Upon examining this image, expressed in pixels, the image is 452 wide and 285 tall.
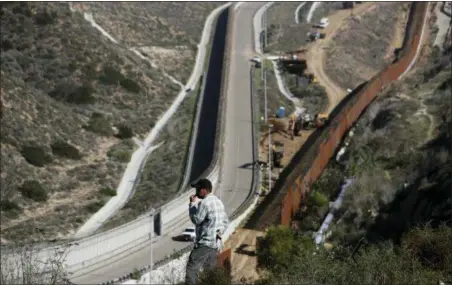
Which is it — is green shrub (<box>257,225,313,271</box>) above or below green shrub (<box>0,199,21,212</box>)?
below

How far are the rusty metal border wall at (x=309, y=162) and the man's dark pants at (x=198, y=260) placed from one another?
22258mm

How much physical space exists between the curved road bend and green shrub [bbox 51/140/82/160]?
34.7 ft

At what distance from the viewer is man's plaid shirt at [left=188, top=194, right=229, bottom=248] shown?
45.3 ft

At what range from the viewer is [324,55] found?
92125mm

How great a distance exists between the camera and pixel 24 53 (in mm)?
79812

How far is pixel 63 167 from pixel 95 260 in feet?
70.1

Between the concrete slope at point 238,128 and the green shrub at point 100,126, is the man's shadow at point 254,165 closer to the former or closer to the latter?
the concrete slope at point 238,128

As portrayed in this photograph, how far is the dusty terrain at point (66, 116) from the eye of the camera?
169 feet

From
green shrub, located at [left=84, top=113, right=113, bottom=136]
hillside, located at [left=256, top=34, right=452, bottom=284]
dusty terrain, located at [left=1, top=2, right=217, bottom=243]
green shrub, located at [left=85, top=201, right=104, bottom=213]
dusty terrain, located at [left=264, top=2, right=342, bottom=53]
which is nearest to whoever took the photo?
hillside, located at [left=256, top=34, right=452, bottom=284]

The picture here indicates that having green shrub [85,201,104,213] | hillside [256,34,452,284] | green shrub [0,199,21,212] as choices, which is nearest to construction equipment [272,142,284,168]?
hillside [256,34,452,284]

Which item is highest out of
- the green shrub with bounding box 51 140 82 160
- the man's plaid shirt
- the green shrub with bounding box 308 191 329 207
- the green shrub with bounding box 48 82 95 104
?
the green shrub with bounding box 48 82 95 104

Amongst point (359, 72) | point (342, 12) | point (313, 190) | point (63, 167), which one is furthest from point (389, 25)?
point (313, 190)

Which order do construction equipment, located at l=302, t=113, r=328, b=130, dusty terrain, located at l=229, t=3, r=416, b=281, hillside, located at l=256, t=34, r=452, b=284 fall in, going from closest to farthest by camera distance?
hillside, located at l=256, t=34, r=452, b=284, dusty terrain, located at l=229, t=3, r=416, b=281, construction equipment, located at l=302, t=113, r=328, b=130

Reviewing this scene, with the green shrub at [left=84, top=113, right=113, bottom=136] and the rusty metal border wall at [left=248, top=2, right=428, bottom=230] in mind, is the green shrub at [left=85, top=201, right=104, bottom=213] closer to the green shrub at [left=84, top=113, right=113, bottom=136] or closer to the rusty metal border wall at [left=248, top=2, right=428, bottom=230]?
the rusty metal border wall at [left=248, top=2, right=428, bottom=230]
